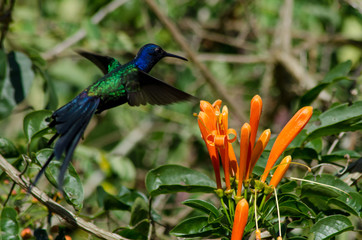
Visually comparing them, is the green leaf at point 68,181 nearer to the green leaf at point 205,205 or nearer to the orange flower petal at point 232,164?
the green leaf at point 205,205

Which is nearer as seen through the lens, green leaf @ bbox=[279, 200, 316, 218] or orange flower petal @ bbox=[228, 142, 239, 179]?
green leaf @ bbox=[279, 200, 316, 218]

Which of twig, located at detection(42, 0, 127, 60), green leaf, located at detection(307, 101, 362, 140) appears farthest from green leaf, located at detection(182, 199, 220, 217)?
twig, located at detection(42, 0, 127, 60)

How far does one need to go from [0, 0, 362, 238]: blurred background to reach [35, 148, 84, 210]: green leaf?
6.58 feet

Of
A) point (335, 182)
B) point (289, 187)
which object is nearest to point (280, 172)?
point (289, 187)

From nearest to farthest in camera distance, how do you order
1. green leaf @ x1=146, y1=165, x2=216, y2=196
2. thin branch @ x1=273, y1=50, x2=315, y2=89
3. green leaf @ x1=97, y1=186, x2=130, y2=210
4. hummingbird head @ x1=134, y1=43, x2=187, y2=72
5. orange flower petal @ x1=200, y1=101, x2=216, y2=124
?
orange flower petal @ x1=200, y1=101, x2=216, y2=124, green leaf @ x1=146, y1=165, x2=216, y2=196, green leaf @ x1=97, y1=186, x2=130, y2=210, hummingbird head @ x1=134, y1=43, x2=187, y2=72, thin branch @ x1=273, y1=50, x2=315, y2=89

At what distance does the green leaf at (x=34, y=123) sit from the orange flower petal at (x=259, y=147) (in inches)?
32.6

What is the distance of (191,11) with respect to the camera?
5.39 metres

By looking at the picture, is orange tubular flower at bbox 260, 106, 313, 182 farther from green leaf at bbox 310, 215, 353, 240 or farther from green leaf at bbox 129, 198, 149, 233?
green leaf at bbox 129, 198, 149, 233

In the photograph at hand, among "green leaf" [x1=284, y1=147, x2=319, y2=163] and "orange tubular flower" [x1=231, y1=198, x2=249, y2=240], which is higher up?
"green leaf" [x1=284, y1=147, x2=319, y2=163]

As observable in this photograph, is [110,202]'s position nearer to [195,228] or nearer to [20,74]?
[195,228]

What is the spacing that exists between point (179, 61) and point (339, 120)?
10.0ft

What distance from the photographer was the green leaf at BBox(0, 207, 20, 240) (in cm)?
189

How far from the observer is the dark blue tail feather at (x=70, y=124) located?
1747 mm

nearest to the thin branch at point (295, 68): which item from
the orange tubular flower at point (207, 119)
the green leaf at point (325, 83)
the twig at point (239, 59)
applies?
the twig at point (239, 59)
